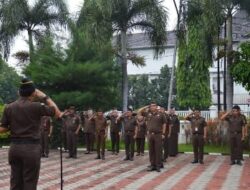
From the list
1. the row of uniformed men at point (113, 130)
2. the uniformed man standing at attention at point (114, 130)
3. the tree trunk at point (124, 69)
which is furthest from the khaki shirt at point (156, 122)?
the tree trunk at point (124, 69)

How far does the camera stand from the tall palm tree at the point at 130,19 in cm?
2407

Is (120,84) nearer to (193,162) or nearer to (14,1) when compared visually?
(14,1)

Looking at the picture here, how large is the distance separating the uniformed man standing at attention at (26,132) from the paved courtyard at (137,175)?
455 centimetres

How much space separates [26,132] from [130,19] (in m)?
18.9

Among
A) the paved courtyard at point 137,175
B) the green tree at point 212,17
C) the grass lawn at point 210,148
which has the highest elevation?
the green tree at point 212,17

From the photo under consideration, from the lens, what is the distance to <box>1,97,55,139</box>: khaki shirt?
6.68 meters

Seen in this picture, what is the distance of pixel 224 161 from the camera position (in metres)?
17.9

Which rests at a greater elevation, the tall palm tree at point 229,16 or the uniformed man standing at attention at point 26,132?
the tall palm tree at point 229,16

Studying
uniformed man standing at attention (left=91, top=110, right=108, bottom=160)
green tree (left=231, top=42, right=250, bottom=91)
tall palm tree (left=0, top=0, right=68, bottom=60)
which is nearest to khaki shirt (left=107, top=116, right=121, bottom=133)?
uniformed man standing at attention (left=91, top=110, right=108, bottom=160)

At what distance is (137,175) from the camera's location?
13.6 m

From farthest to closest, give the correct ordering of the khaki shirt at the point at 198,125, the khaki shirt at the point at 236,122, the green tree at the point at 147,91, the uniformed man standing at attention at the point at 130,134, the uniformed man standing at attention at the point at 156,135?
the green tree at the point at 147,91, the uniformed man standing at attention at the point at 130,134, the khaki shirt at the point at 198,125, the khaki shirt at the point at 236,122, the uniformed man standing at attention at the point at 156,135

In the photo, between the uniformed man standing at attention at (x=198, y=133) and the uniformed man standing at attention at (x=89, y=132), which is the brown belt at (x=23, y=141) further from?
the uniformed man standing at attention at (x=89, y=132)

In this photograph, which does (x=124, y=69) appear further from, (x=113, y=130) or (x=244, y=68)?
(x=244, y=68)

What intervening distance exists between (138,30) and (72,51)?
12.4 feet
